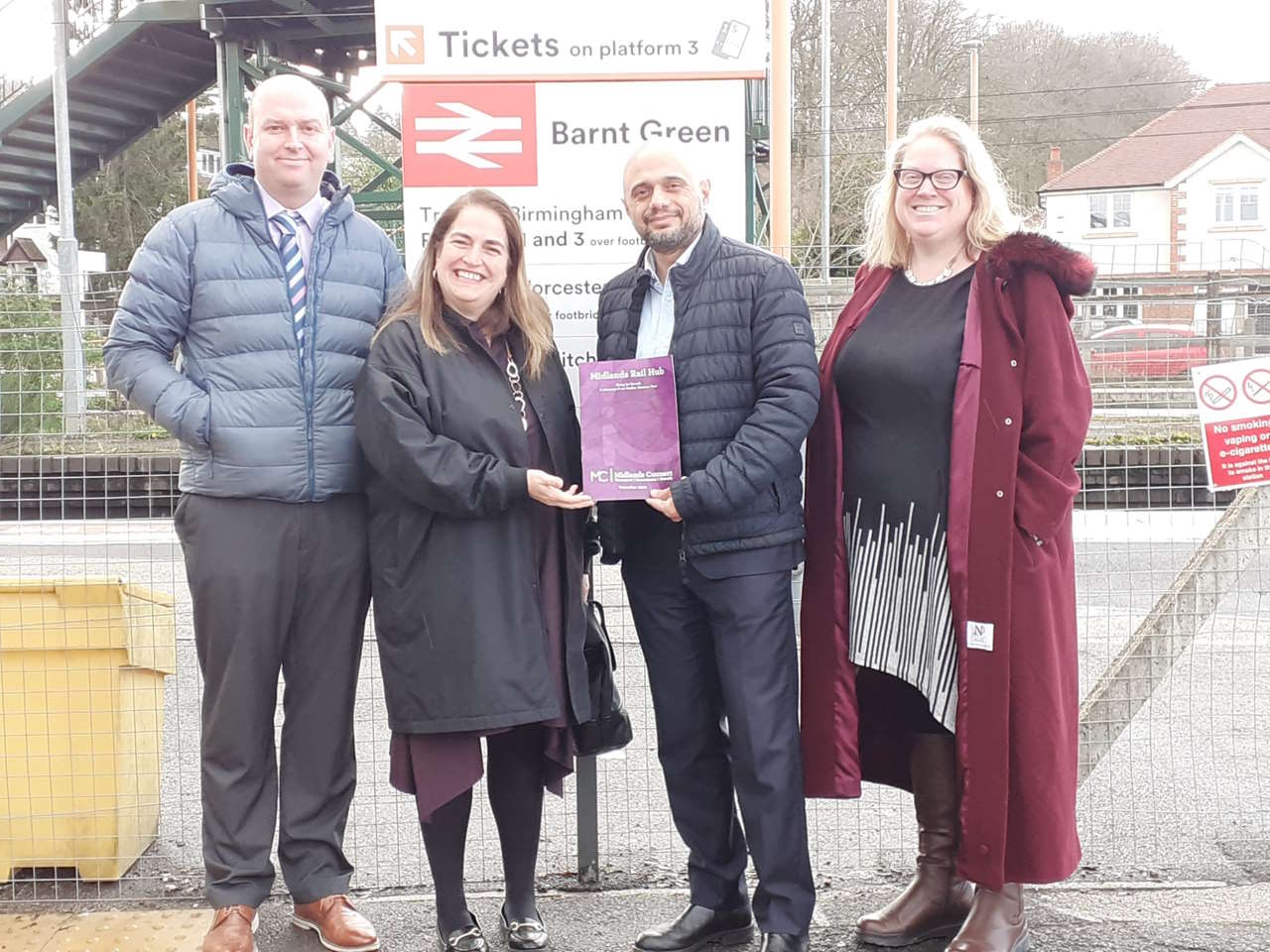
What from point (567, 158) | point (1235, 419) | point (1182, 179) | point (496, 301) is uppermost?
point (1182, 179)

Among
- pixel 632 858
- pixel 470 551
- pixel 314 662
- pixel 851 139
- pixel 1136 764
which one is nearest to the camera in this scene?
pixel 470 551

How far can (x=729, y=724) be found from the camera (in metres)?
3.50

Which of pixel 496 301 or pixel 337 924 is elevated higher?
pixel 496 301

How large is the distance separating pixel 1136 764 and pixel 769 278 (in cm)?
326

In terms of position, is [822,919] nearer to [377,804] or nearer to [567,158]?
[377,804]

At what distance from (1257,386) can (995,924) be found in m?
1.81

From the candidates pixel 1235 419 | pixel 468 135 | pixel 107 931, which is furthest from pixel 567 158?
pixel 107 931

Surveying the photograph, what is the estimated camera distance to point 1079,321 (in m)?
4.45

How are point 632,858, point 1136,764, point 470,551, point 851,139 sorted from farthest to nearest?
point 851,139
point 1136,764
point 632,858
point 470,551

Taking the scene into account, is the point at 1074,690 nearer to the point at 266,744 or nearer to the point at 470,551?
the point at 470,551

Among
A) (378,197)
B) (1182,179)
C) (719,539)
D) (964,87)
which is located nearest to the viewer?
(719,539)

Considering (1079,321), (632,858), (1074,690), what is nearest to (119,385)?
(632,858)

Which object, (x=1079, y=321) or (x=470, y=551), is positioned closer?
(x=470, y=551)

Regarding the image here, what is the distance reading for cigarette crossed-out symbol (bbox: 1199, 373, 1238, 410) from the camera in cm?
398
